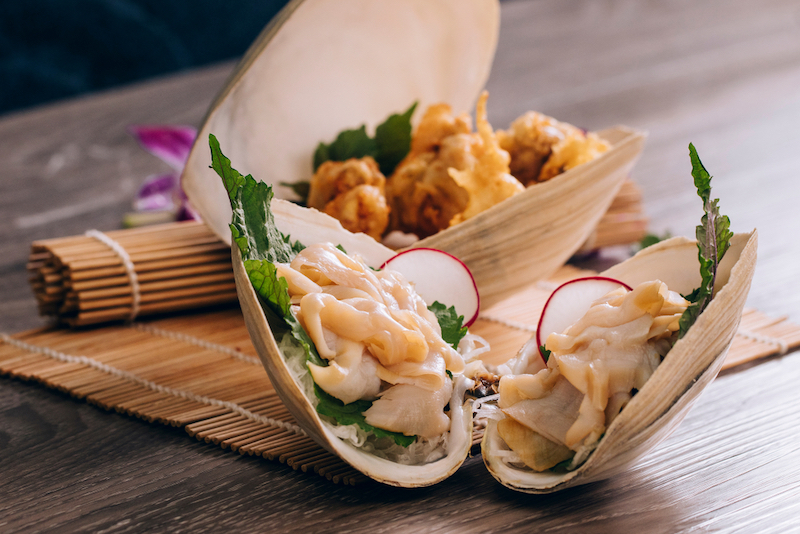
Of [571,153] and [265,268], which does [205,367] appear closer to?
[265,268]

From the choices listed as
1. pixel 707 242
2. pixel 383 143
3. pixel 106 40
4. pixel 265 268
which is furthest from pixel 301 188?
pixel 106 40

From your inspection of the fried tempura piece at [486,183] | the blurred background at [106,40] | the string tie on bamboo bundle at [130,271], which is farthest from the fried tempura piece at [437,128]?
the blurred background at [106,40]

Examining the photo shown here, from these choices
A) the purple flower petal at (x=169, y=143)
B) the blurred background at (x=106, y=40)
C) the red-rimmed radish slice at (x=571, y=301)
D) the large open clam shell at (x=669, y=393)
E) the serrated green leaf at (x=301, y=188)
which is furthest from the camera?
the blurred background at (x=106, y=40)

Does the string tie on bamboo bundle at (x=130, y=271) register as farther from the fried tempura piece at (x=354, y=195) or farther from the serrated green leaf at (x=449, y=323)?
the serrated green leaf at (x=449, y=323)

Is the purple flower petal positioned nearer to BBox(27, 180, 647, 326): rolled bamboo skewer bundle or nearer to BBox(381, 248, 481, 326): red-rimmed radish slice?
BBox(27, 180, 647, 326): rolled bamboo skewer bundle

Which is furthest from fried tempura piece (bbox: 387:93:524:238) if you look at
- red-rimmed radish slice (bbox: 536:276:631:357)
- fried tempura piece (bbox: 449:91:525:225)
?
red-rimmed radish slice (bbox: 536:276:631:357)

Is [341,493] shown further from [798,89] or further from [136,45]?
[136,45]
